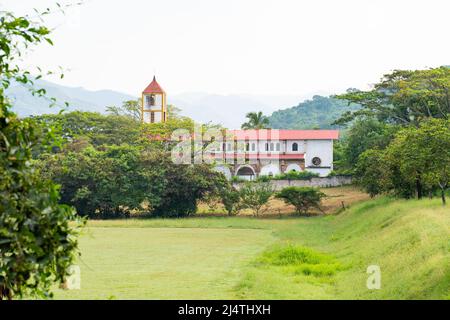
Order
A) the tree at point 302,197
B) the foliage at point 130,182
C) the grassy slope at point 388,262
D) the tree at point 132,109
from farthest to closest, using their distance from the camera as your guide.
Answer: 1. the tree at point 132,109
2. the foliage at point 130,182
3. the tree at point 302,197
4. the grassy slope at point 388,262

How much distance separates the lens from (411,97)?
46344mm

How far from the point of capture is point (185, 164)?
53906mm

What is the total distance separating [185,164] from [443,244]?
1486 inches

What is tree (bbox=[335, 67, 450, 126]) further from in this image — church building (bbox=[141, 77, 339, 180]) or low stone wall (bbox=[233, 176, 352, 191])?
church building (bbox=[141, 77, 339, 180])

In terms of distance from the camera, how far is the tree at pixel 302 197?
50.7 meters

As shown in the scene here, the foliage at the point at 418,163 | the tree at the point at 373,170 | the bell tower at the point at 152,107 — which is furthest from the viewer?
the bell tower at the point at 152,107

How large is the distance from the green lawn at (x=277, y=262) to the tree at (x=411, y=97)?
905cm

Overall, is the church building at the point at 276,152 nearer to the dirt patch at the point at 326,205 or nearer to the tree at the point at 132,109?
the dirt patch at the point at 326,205

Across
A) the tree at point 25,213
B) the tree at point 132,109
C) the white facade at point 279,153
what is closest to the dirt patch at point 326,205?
the white facade at point 279,153

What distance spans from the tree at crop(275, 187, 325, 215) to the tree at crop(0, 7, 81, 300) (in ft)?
147

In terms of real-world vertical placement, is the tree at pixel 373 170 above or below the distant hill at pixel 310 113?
below

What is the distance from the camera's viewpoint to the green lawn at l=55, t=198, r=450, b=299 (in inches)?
642

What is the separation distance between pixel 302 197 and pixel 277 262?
91.8 feet

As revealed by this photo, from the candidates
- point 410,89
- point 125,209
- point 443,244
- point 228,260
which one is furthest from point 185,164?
point 443,244
